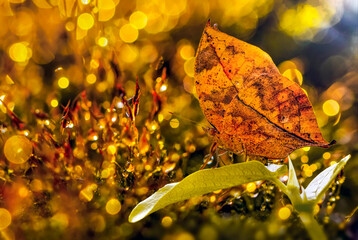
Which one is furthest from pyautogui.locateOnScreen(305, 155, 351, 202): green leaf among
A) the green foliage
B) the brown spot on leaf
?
the brown spot on leaf

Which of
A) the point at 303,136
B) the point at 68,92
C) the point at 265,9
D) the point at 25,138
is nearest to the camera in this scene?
the point at 303,136

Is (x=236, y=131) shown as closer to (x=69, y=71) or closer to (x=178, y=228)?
(x=178, y=228)

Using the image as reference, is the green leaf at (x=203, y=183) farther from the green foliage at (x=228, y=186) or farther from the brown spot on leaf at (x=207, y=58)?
the brown spot on leaf at (x=207, y=58)

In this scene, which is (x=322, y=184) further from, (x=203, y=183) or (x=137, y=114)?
(x=137, y=114)

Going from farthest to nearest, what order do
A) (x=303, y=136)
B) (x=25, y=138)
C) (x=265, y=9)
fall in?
(x=265, y=9) < (x=25, y=138) < (x=303, y=136)

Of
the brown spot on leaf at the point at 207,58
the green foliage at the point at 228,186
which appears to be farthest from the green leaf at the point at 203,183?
the brown spot on leaf at the point at 207,58

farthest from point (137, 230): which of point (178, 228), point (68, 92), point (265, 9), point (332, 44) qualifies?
point (332, 44)
